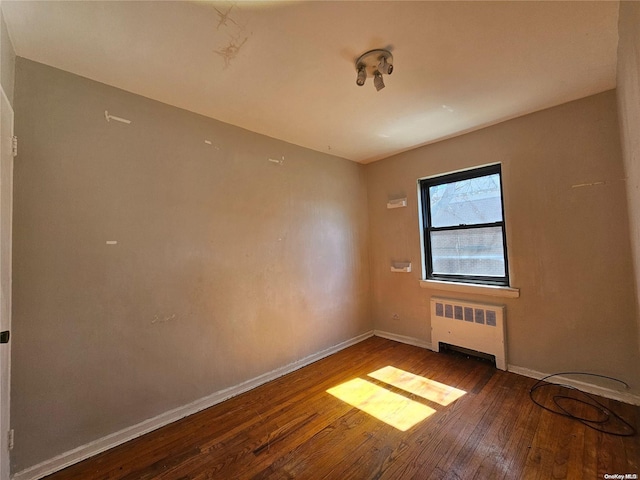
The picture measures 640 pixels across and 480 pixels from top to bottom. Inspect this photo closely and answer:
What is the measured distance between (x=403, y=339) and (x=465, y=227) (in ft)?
5.44

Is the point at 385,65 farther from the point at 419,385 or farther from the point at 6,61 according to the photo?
the point at 419,385

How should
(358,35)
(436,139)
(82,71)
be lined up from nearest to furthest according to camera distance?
(358,35) < (82,71) < (436,139)

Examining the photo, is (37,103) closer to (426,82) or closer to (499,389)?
(426,82)

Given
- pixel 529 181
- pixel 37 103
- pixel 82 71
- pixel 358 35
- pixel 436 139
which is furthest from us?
pixel 436 139

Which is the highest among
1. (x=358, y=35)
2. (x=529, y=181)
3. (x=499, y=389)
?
(x=358, y=35)

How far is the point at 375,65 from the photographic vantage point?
172 cm

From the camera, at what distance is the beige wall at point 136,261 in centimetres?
159

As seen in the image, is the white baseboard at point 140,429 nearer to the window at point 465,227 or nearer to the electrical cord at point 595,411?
the window at point 465,227

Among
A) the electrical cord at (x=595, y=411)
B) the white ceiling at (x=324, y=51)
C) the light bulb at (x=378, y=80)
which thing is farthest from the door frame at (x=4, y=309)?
the electrical cord at (x=595, y=411)

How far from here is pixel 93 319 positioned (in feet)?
5.79

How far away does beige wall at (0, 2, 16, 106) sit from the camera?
1.31m

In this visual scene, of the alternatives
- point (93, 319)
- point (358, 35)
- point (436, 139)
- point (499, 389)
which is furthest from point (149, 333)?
point (436, 139)

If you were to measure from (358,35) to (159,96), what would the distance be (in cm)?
157

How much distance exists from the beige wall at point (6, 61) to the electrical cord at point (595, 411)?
161 inches
